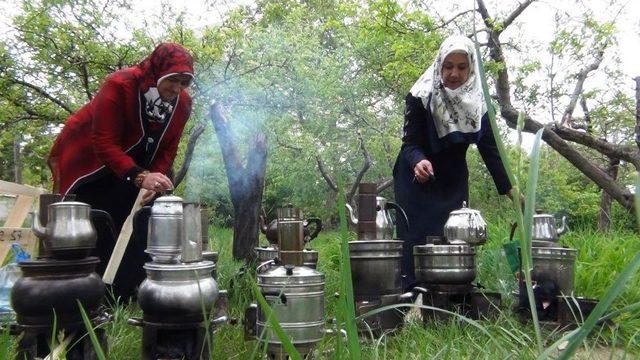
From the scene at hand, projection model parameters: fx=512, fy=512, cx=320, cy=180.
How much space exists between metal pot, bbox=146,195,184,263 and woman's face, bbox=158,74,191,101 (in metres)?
1.42

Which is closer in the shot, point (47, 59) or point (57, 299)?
point (57, 299)

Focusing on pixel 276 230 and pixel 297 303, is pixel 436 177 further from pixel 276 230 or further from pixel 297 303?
pixel 297 303

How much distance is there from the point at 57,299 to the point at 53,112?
593 cm

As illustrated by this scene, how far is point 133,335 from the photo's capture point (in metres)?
2.38

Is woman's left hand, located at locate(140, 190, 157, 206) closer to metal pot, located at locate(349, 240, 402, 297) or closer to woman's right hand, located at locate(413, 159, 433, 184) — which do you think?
metal pot, located at locate(349, 240, 402, 297)

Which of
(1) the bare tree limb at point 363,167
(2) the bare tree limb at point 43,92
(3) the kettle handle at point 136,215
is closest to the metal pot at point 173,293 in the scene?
(3) the kettle handle at point 136,215

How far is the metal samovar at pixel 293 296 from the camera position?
187cm

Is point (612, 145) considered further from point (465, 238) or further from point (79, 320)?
point (79, 320)

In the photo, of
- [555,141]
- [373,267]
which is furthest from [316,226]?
[555,141]

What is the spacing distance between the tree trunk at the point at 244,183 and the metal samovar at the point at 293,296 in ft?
15.0

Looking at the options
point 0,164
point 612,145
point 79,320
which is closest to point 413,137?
point 79,320

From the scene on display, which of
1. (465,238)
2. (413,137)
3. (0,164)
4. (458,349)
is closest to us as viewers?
(458,349)

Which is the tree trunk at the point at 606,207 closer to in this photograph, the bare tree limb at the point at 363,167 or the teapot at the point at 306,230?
the bare tree limb at the point at 363,167

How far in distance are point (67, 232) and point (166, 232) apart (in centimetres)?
32
